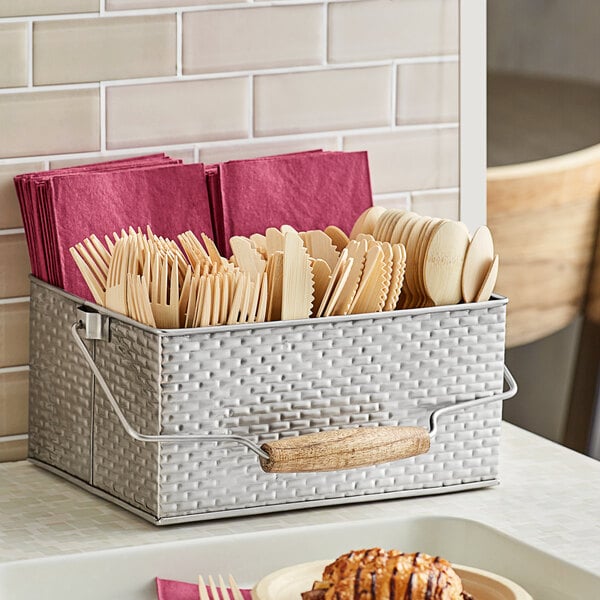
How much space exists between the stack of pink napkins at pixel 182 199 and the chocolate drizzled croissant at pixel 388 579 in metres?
0.43

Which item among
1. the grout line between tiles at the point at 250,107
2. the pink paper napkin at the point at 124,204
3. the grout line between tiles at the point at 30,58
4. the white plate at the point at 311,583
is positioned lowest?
the white plate at the point at 311,583

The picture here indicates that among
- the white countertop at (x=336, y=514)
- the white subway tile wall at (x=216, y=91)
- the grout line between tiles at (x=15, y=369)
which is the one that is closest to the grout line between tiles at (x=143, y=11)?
the white subway tile wall at (x=216, y=91)

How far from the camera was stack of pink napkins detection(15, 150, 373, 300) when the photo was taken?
3.84 feet

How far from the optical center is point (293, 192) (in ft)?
4.23

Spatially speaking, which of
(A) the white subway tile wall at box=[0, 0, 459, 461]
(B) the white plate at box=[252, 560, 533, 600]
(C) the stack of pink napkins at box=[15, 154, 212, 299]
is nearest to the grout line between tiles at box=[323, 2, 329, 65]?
(A) the white subway tile wall at box=[0, 0, 459, 461]

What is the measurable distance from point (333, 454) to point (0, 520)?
301 millimetres

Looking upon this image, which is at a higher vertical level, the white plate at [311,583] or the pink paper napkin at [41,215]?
the pink paper napkin at [41,215]

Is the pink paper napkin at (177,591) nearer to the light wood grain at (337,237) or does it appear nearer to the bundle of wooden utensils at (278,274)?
the bundle of wooden utensils at (278,274)

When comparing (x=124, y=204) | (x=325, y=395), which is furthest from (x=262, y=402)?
(x=124, y=204)

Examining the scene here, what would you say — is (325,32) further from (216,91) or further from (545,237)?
(545,237)

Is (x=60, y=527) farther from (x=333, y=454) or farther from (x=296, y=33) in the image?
(x=296, y=33)

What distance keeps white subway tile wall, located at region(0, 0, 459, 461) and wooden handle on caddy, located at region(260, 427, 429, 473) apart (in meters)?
0.36

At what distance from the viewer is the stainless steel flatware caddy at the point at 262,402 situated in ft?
3.38

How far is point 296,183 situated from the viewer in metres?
1.29
